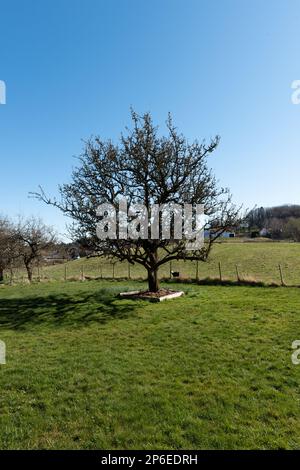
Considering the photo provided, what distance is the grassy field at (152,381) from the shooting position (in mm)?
4574

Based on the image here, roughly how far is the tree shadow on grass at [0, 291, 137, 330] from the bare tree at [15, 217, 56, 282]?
1668cm

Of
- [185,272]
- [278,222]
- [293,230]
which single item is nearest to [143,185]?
[185,272]

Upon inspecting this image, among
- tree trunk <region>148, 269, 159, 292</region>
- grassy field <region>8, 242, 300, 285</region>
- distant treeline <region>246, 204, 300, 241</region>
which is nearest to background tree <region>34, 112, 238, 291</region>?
tree trunk <region>148, 269, 159, 292</region>

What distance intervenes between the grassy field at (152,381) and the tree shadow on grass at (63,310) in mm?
149

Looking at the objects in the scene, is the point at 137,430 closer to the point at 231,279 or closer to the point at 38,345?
the point at 38,345

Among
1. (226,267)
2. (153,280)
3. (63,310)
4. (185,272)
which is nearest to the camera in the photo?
(63,310)

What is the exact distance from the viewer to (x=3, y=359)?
7.87 meters

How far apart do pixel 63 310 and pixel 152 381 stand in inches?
332

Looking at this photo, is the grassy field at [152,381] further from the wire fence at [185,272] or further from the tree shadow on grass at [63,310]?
Result: the wire fence at [185,272]

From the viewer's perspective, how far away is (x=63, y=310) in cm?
1388

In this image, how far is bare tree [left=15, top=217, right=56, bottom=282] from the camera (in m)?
33.4

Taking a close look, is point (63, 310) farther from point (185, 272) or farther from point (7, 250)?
point (7, 250)

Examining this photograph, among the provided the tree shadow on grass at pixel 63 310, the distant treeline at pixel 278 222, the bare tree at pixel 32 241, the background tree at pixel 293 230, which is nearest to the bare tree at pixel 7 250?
the bare tree at pixel 32 241

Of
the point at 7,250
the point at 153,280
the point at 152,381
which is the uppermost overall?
the point at 7,250
